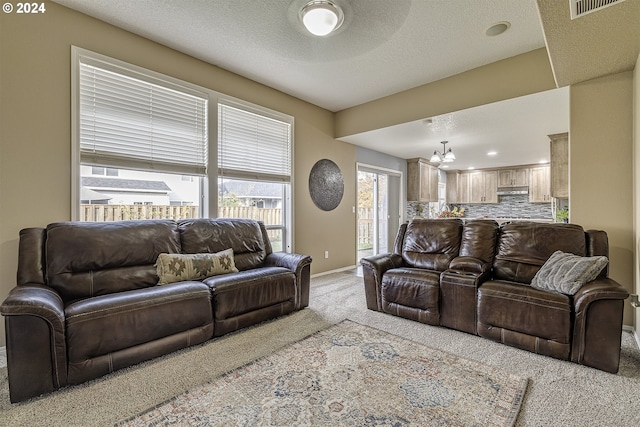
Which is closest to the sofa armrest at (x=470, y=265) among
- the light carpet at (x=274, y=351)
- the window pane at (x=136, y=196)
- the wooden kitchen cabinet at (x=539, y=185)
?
the light carpet at (x=274, y=351)

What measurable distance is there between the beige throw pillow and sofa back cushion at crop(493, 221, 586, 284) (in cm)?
274

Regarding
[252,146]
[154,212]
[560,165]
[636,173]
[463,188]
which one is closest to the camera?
[636,173]

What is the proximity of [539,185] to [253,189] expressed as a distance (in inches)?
302

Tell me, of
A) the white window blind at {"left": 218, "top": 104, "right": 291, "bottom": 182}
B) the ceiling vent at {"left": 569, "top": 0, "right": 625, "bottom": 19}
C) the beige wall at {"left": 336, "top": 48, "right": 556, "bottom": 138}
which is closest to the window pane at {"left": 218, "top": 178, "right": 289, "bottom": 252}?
A: the white window blind at {"left": 218, "top": 104, "right": 291, "bottom": 182}

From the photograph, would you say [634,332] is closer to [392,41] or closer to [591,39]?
[591,39]

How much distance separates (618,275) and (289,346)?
3.21 meters

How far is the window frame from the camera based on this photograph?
2.64 m

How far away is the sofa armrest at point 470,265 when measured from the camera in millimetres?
2835

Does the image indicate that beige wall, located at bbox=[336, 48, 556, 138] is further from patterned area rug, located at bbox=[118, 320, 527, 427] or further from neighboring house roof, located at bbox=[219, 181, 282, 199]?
patterned area rug, located at bbox=[118, 320, 527, 427]

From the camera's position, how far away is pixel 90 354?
190 cm

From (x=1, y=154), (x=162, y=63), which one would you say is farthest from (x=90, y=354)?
(x=162, y=63)

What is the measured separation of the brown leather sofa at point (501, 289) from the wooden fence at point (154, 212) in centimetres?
179

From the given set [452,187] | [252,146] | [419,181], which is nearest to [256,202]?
[252,146]

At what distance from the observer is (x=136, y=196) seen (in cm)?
→ 312
